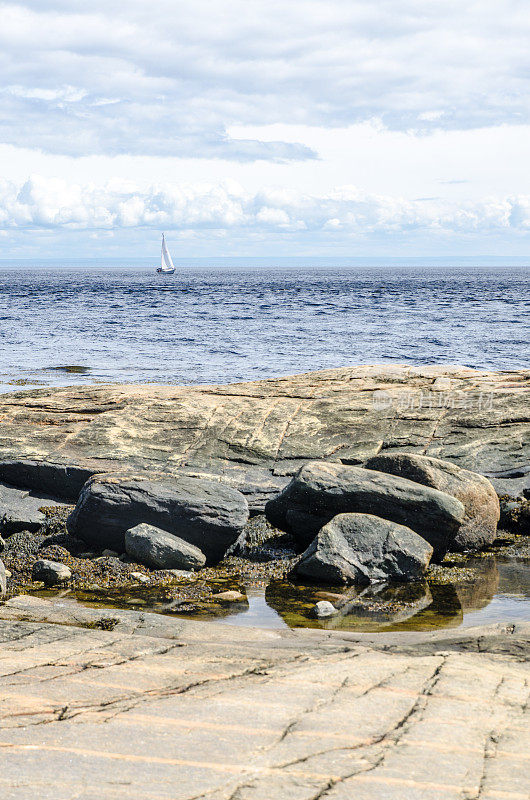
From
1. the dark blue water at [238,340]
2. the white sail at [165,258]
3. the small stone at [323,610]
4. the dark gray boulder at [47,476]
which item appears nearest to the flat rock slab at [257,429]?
the dark gray boulder at [47,476]

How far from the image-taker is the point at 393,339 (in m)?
41.7

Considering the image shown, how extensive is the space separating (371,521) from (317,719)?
5272mm

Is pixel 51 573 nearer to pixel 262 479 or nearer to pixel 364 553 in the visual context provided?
pixel 364 553

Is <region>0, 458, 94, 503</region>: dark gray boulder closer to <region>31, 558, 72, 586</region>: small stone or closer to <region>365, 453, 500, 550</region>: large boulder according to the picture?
<region>31, 558, 72, 586</region>: small stone

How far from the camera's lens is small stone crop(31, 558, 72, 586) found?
898 cm

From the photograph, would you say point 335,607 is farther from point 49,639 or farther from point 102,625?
point 49,639

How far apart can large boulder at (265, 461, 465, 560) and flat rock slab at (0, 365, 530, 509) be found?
126 centimetres

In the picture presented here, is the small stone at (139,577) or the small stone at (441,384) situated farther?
the small stone at (441,384)

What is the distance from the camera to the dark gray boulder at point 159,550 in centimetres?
934

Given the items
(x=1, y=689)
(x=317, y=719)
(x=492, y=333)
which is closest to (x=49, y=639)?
(x=1, y=689)

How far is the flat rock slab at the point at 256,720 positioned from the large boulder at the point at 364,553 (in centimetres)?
266

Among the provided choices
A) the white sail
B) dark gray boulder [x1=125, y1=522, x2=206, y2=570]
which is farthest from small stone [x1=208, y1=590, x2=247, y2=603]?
the white sail

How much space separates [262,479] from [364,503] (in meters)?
2.44

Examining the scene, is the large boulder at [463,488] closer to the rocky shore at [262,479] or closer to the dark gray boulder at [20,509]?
the rocky shore at [262,479]
